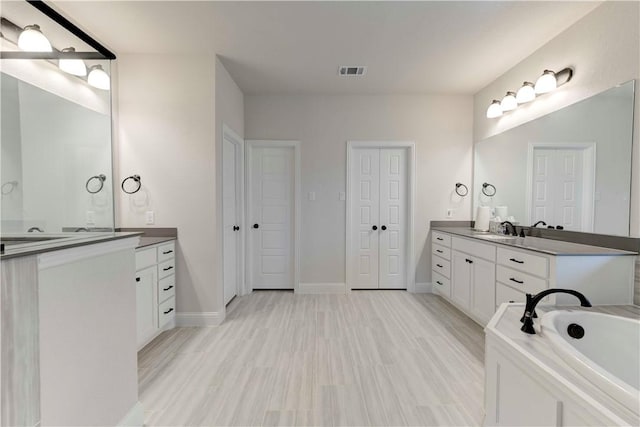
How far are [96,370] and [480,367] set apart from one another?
243 cm

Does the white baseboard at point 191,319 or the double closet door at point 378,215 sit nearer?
the white baseboard at point 191,319

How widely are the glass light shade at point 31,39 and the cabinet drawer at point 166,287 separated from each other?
6.30 ft

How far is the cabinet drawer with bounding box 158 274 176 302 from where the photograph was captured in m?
2.54

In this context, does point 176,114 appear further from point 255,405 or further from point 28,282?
point 255,405

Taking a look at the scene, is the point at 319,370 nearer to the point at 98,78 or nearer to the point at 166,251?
the point at 166,251

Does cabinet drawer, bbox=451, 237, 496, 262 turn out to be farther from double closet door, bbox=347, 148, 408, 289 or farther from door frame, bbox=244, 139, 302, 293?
door frame, bbox=244, 139, 302, 293

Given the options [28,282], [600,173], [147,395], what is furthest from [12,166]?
[600,173]

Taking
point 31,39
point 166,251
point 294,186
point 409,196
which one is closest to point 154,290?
point 166,251

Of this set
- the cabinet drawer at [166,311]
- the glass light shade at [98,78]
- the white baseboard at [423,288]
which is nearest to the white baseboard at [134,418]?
the cabinet drawer at [166,311]

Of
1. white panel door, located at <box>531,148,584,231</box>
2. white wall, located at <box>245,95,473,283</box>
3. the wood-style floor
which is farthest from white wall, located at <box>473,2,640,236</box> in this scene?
the wood-style floor

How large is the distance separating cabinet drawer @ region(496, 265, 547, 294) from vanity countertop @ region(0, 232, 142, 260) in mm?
2682

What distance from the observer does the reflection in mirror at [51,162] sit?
108cm

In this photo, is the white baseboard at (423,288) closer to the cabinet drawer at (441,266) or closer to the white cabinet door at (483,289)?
the cabinet drawer at (441,266)

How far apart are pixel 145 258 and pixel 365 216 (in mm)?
2688
